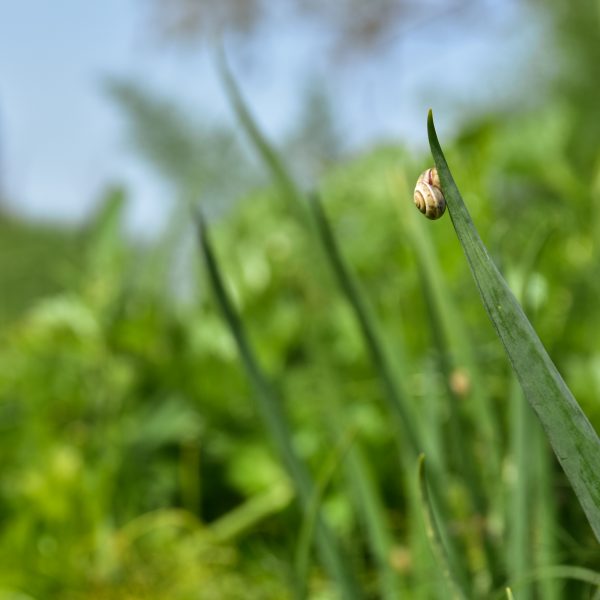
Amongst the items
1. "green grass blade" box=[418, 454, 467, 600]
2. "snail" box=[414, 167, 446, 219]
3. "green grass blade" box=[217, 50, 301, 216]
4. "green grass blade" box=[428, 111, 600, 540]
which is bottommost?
"green grass blade" box=[418, 454, 467, 600]

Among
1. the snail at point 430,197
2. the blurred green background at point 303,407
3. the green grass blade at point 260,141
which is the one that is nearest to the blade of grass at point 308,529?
the blurred green background at point 303,407

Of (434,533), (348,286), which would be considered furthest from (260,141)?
(434,533)

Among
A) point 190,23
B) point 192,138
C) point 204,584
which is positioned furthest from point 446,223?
point 190,23

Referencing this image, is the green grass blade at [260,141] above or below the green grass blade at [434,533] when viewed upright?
above

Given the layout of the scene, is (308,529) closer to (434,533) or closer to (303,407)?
(434,533)

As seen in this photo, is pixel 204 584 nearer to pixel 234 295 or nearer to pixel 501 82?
pixel 234 295

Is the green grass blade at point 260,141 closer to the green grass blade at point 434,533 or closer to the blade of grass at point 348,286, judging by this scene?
the blade of grass at point 348,286

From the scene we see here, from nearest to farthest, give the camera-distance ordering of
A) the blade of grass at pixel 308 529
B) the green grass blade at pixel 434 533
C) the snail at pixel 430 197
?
1. the snail at pixel 430 197
2. the green grass blade at pixel 434 533
3. the blade of grass at pixel 308 529

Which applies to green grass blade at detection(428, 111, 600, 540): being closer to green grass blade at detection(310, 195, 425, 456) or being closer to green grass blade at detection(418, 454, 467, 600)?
green grass blade at detection(418, 454, 467, 600)

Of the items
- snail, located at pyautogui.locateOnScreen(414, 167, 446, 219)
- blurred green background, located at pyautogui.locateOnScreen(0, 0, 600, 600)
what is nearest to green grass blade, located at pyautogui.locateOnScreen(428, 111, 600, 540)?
snail, located at pyautogui.locateOnScreen(414, 167, 446, 219)
